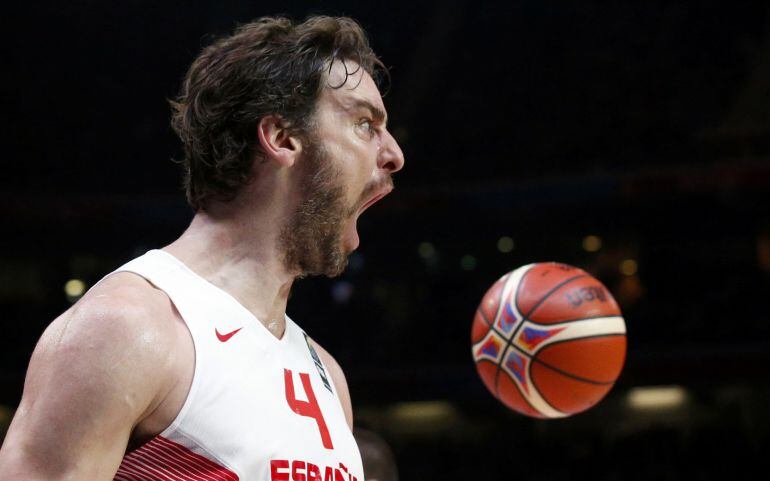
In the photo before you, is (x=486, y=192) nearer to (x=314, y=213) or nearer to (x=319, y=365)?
(x=319, y=365)

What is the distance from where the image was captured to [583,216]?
10.1 m

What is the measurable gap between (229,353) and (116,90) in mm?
10049

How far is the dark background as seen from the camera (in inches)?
362

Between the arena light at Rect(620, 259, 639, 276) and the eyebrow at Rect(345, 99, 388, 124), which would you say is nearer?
the eyebrow at Rect(345, 99, 388, 124)

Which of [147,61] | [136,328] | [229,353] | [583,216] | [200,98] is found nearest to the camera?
[136,328]

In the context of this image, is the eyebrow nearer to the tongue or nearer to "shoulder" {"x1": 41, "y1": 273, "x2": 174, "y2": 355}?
the tongue

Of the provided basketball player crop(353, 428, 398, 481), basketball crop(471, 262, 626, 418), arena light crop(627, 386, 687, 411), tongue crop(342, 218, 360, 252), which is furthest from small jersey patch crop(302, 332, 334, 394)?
arena light crop(627, 386, 687, 411)

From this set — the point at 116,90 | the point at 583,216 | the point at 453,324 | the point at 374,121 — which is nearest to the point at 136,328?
the point at 374,121

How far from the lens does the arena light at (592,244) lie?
11.0m

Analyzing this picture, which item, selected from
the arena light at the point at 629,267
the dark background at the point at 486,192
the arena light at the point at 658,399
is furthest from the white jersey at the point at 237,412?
the arena light at the point at 658,399

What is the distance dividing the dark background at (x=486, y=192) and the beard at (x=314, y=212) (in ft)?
24.2

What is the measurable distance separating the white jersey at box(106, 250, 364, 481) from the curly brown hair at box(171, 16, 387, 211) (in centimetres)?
19

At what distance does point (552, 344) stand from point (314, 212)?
58.0 inches

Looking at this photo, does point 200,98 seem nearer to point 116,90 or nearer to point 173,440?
point 173,440
